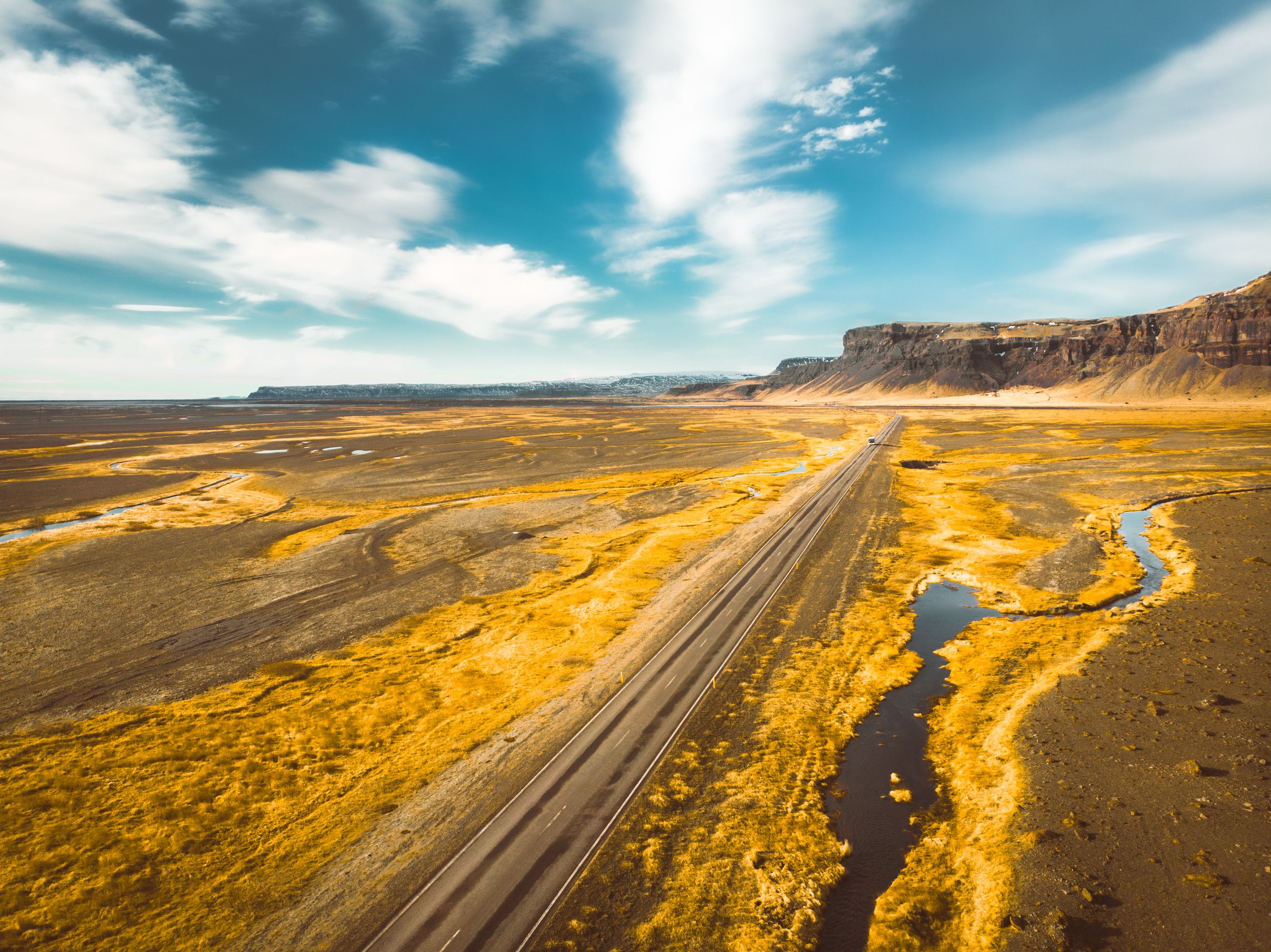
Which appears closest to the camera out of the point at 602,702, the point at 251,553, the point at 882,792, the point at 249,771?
the point at 882,792

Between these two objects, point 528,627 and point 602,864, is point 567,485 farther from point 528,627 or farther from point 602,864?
point 602,864

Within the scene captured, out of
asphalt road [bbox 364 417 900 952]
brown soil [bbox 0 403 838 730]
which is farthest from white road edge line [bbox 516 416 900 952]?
brown soil [bbox 0 403 838 730]

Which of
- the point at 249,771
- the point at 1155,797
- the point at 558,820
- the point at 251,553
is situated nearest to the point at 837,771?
→ the point at 1155,797

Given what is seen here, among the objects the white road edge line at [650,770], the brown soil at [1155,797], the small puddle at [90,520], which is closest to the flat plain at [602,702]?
the brown soil at [1155,797]

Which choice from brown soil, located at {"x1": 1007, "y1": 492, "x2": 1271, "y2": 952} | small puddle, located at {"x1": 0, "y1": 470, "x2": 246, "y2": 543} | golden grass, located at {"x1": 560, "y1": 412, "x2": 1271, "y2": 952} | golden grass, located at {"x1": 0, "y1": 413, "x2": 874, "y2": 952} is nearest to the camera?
brown soil, located at {"x1": 1007, "y1": 492, "x2": 1271, "y2": 952}

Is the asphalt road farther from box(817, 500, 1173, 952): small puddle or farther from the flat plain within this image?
box(817, 500, 1173, 952): small puddle

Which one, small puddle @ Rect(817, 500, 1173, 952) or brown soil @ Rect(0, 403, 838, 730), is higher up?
brown soil @ Rect(0, 403, 838, 730)

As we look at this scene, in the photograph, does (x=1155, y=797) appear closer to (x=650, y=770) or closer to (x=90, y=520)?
(x=650, y=770)
